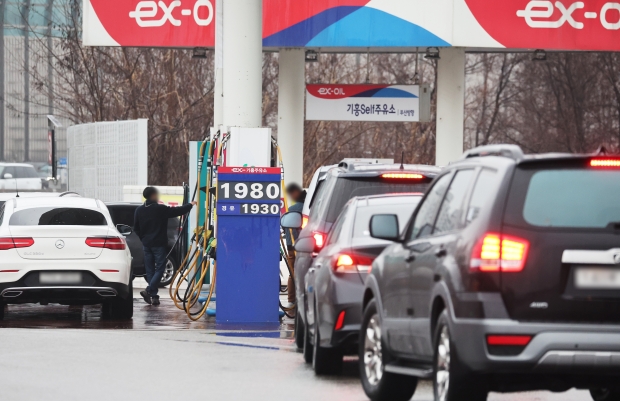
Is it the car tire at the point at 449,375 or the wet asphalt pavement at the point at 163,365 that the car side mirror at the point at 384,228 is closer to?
the car tire at the point at 449,375

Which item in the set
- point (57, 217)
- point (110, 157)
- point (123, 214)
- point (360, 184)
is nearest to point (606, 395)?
point (360, 184)

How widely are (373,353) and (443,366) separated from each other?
5.79 feet

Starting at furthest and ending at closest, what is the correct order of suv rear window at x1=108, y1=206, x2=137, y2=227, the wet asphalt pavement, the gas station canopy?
1. the gas station canopy
2. suv rear window at x1=108, y1=206, x2=137, y2=227
3. the wet asphalt pavement

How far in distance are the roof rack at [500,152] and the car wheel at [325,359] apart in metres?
3.13

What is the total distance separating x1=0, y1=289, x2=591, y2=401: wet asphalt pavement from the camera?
9688 mm

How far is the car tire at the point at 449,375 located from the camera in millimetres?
7172

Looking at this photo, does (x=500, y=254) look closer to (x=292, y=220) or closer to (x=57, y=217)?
(x=292, y=220)

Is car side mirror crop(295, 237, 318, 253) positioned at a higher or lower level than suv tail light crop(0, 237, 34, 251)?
higher

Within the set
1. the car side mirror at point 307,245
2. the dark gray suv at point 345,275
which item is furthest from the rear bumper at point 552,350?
the car side mirror at point 307,245

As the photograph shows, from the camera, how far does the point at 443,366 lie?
761 centimetres

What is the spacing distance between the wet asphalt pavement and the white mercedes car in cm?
39

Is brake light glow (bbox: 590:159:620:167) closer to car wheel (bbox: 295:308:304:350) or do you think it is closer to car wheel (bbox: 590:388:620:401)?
car wheel (bbox: 590:388:620:401)

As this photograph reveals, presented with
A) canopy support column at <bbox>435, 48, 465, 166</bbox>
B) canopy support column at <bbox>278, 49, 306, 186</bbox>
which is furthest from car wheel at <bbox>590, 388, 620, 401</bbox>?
canopy support column at <bbox>278, 49, 306, 186</bbox>

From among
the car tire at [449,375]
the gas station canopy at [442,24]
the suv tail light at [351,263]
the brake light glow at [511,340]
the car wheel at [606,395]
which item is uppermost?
the gas station canopy at [442,24]
